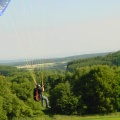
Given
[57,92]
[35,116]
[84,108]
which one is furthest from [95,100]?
[35,116]

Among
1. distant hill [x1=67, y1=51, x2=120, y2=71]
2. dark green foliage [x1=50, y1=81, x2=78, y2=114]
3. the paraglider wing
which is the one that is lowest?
dark green foliage [x1=50, y1=81, x2=78, y2=114]

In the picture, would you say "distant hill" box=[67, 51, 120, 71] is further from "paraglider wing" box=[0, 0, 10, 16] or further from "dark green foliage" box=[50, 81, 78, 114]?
"paraglider wing" box=[0, 0, 10, 16]

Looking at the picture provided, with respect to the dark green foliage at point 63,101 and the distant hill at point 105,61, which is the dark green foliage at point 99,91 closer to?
the dark green foliage at point 63,101

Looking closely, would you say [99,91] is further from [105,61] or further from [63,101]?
[105,61]

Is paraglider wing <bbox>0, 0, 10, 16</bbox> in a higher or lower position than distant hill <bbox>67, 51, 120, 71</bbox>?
higher

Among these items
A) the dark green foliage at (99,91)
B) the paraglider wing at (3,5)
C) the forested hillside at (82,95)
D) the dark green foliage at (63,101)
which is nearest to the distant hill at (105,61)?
the dark green foliage at (99,91)

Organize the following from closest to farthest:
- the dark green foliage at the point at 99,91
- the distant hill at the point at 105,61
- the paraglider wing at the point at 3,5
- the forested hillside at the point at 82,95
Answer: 1. the paraglider wing at the point at 3,5
2. the forested hillside at the point at 82,95
3. the dark green foliage at the point at 99,91
4. the distant hill at the point at 105,61

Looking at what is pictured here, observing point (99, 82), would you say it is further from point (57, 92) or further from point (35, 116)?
point (35, 116)

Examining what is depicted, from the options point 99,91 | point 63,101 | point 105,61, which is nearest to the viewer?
point 63,101

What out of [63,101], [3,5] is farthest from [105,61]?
[3,5]

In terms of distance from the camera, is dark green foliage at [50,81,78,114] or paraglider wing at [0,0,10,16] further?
dark green foliage at [50,81,78,114]

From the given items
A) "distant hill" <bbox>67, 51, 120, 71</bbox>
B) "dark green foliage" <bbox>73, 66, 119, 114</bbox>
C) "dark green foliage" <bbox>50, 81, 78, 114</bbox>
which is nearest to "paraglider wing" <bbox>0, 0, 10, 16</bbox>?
"dark green foliage" <bbox>50, 81, 78, 114</bbox>
